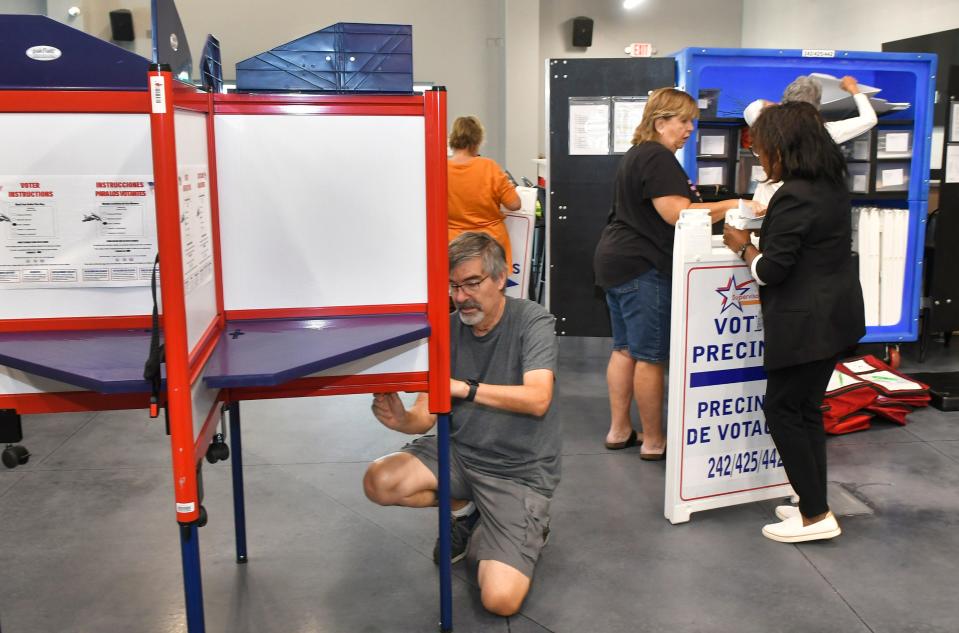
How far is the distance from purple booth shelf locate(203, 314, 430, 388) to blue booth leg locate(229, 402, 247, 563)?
1.74 feet

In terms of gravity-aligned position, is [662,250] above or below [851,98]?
below

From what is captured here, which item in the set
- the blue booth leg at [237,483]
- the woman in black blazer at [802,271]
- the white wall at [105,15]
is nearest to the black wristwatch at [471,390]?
the blue booth leg at [237,483]

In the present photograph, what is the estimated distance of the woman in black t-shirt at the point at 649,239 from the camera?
3299mm

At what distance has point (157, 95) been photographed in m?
1.43

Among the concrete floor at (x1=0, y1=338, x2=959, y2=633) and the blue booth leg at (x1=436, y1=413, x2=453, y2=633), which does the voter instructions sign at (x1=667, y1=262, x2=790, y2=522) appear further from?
the blue booth leg at (x1=436, y1=413, x2=453, y2=633)

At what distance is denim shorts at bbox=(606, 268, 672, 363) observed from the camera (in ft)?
11.2

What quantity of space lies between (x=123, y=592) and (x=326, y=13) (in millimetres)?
8105

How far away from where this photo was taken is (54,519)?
3.07 m

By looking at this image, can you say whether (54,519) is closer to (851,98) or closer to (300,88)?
(300,88)

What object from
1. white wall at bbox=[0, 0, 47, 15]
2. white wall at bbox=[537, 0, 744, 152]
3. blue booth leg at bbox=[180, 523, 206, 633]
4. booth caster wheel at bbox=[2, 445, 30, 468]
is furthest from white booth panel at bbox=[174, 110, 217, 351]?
white wall at bbox=[0, 0, 47, 15]

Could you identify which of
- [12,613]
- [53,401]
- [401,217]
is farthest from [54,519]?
[401,217]

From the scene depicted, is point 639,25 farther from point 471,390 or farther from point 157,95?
point 157,95

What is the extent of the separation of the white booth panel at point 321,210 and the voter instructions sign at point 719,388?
3.60 feet

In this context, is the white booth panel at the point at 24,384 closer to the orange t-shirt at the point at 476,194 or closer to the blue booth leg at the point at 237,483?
the blue booth leg at the point at 237,483
